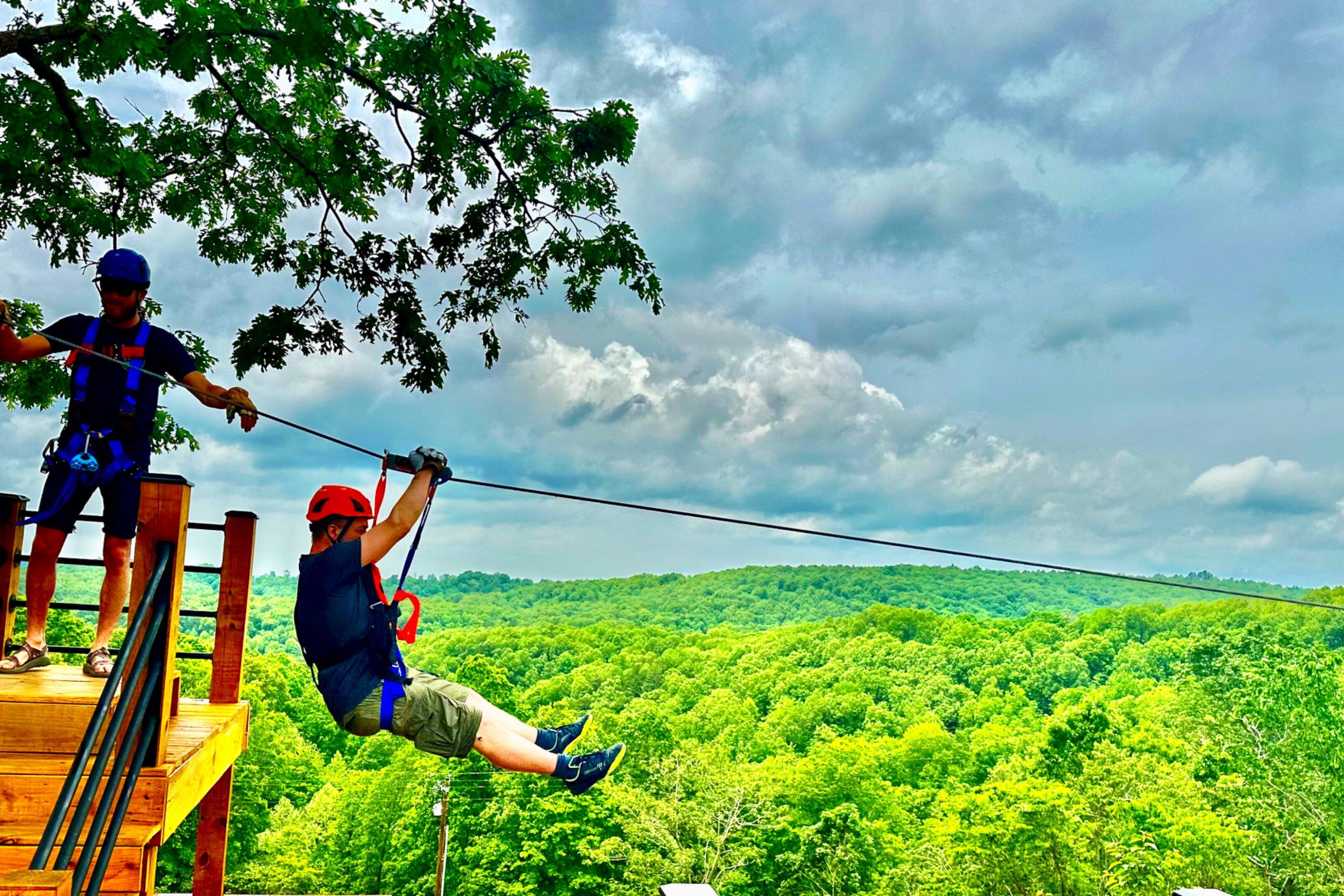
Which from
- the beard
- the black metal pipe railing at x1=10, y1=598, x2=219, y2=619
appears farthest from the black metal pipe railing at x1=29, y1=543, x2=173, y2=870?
the beard

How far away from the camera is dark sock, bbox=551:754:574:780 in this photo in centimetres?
372

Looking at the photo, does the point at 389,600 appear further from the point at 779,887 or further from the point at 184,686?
the point at 779,887

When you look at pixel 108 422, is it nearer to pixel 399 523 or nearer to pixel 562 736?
pixel 399 523

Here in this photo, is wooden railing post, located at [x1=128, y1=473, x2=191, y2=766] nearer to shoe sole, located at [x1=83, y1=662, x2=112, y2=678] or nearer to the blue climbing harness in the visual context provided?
the blue climbing harness

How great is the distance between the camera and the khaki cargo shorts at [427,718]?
358 centimetres

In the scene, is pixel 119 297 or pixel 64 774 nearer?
pixel 64 774

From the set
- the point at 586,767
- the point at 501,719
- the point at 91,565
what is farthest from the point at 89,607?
the point at 586,767

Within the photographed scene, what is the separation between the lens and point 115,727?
3.11m

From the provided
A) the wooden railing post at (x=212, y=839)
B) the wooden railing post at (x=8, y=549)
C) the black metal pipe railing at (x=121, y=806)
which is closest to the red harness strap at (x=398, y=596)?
the black metal pipe railing at (x=121, y=806)

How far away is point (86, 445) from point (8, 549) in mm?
623

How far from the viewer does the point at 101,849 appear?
295 centimetres

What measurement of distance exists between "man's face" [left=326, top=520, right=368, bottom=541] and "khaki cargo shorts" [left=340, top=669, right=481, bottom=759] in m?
0.56

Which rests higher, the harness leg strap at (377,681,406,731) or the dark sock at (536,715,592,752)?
the harness leg strap at (377,681,406,731)

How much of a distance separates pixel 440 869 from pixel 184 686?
8.30 meters
